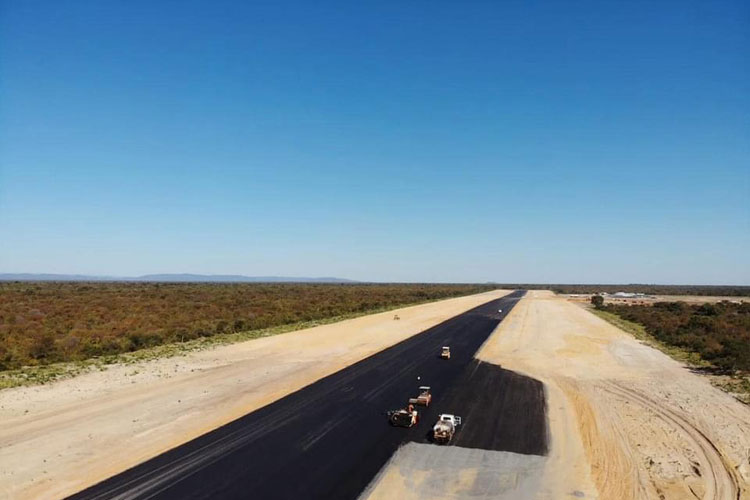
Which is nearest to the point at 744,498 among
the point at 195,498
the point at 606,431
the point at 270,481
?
the point at 606,431

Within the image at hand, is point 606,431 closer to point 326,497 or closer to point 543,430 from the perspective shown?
point 543,430

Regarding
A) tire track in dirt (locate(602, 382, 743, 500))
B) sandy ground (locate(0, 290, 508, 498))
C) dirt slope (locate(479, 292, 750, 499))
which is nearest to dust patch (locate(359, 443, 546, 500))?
dirt slope (locate(479, 292, 750, 499))

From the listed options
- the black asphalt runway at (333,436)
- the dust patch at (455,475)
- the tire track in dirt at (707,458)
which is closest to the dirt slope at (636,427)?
the tire track in dirt at (707,458)

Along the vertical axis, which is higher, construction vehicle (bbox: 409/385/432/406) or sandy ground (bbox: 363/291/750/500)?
construction vehicle (bbox: 409/385/432/406)

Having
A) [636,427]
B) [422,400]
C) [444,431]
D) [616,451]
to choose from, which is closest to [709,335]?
[636,427]

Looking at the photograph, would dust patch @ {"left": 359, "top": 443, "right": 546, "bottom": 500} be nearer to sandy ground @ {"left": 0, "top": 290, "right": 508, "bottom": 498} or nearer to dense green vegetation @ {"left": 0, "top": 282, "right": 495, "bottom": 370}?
sandy ground @ {"left": 0, "top": 290, "right": 508, "bottom": 498}

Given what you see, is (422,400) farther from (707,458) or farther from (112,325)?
(112,325)
